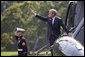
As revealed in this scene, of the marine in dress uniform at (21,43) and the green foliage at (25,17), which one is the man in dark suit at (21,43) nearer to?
the marine in dress uniform at (21,43)

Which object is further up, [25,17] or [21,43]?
[21,43]

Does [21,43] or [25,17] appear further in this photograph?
[25,17]

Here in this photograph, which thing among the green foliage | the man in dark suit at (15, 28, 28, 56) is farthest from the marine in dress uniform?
the green foliage

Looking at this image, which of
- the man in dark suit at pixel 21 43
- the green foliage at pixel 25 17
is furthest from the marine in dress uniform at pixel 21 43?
the green foliage at pixel 25 17

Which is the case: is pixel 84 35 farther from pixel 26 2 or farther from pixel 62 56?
pixel 26 2

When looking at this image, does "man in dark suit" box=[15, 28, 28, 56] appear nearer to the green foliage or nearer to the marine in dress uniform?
the marine in dress uniform

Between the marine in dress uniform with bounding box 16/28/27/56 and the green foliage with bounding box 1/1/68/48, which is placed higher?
the marine in dress uniform with bounding box 16/28/27/56

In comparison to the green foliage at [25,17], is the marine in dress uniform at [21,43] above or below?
above

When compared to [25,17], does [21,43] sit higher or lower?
higher

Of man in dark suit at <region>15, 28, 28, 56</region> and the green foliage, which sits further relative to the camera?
the green foliage

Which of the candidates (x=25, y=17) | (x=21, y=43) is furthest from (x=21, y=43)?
(x=25, y=17)

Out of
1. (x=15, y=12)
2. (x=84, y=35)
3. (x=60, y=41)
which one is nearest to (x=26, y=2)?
(x=15, y=12)

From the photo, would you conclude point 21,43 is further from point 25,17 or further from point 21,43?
point 25,17

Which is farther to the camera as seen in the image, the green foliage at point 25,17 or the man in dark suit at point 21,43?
the green foliage at point 25,17
